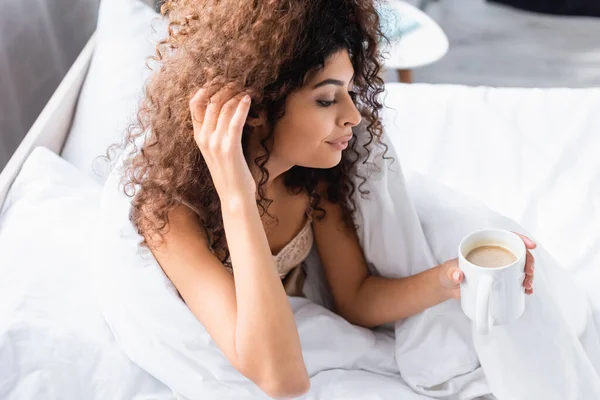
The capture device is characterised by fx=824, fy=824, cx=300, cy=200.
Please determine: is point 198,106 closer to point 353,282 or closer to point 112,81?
point 353,282

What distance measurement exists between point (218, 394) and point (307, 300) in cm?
25

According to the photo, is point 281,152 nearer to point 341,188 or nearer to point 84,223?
point 341,188

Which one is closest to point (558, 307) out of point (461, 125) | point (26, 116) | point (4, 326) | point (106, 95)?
point (461, 125)

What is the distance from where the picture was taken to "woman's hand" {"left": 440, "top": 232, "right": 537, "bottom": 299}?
3.50ft

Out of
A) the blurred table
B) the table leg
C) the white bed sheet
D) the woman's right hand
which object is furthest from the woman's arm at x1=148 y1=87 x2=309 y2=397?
the table leg

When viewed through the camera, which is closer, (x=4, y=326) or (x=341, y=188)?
(x=4, y=326)

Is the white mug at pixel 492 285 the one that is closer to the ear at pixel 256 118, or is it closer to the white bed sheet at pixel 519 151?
the ear at pixel 256 118

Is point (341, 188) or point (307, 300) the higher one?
point (341, 188)

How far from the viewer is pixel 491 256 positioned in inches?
41.9

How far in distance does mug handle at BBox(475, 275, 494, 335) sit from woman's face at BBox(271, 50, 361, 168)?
0.89 feet

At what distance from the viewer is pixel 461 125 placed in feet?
5.81

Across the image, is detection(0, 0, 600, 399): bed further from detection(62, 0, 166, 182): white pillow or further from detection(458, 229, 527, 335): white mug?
detection(458, 229, 527, 335): white mug

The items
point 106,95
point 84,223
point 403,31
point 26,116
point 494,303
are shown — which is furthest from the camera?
point 403,31

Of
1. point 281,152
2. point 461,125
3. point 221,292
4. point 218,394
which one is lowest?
point 461,125
